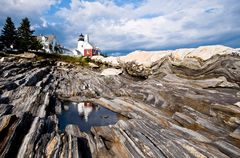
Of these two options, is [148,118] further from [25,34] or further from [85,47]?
[85,47]

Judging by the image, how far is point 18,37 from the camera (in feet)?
308

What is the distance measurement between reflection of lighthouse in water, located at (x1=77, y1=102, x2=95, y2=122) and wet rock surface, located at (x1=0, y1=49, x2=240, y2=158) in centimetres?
154

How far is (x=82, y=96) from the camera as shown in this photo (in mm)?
40000

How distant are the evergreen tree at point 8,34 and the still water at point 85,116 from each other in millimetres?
67469

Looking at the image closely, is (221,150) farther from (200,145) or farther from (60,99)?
(60,99)

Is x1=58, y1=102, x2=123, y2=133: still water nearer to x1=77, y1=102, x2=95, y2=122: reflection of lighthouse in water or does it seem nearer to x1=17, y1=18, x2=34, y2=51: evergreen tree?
x1=77, y1=102, x2=95, y2=122: reflection of lighthouse in water

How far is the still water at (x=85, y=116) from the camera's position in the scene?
25534 mm

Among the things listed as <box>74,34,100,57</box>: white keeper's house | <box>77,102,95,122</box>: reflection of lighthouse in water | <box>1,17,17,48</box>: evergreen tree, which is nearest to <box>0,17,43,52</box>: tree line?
<box>1,17,17,48</box>: evergreen tree

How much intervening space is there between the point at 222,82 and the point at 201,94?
413 centimetres

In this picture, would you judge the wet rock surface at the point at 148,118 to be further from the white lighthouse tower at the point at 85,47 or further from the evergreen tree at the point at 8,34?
the white lighthouse tower at the point at 85,47

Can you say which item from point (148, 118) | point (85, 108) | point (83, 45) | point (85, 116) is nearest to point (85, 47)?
point (83, 45)

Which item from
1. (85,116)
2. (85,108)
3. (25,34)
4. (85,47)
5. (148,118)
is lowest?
(85,108)

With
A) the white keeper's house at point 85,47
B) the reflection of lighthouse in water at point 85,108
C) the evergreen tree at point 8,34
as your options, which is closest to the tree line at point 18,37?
the evergreen tree at point 8,34

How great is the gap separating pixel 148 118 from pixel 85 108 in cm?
1256
